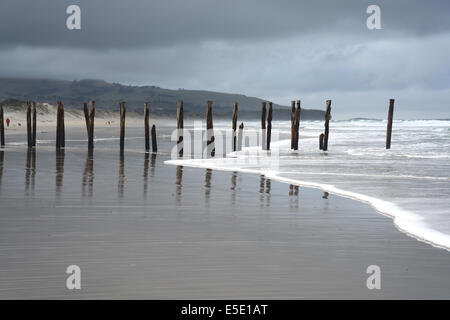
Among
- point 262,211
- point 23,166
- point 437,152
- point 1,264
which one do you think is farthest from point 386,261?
point 437,152

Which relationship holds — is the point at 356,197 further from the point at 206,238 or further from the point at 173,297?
the point at 173,297

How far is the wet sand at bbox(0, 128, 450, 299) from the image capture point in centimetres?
522

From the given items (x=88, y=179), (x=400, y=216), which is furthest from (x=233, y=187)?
(x=400, y=216)

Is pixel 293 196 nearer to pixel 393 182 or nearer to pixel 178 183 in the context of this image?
pixel 178 183

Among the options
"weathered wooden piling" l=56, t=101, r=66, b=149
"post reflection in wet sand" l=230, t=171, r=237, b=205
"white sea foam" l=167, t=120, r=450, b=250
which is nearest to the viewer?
A: "white sea foam" l=167, t=120, r=450, b=250

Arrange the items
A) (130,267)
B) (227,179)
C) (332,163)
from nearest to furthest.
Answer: (130,267) → (227,179) → (332,163)

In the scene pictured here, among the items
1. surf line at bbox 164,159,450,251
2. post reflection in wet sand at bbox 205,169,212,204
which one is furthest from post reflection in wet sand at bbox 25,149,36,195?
surf line at bbox 164,159,450,251

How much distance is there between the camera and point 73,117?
254 feet

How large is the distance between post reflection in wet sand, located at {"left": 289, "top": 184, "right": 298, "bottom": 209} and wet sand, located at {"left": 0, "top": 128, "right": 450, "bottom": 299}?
0.06 ft

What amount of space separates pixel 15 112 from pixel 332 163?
5733 centimetres

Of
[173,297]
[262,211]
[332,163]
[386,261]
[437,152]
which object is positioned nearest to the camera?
[173,297]

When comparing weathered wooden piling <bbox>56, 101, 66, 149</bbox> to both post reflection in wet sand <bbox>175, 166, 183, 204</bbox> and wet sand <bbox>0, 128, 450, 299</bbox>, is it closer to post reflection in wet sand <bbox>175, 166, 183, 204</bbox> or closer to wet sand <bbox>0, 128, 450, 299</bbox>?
post reflection in wet sand <bbox>175, 166, 183, 204</bbox>

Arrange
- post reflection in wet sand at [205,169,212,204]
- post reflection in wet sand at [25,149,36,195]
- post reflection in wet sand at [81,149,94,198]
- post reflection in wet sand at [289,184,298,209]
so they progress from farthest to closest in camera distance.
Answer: post reflection in wet sand at [25,149,36,195] < post reflection in wet sand at [81,149,94,198] < post reflection in wet sand at [205,169,212,204] < post reflection in wet sand at [289,184,298,209]

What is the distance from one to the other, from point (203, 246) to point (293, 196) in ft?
15.5
